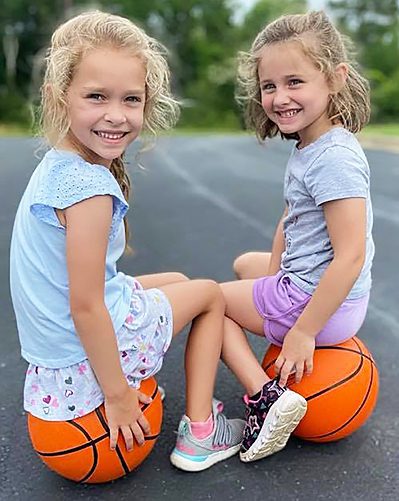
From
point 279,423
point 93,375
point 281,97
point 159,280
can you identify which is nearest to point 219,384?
point 159,280

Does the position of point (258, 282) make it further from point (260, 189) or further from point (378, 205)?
point (260, 189)

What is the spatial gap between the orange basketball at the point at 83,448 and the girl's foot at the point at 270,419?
1.44ft

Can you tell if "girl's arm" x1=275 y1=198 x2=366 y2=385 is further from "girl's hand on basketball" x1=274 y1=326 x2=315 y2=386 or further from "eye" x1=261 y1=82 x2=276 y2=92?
"eye" x1=261 y1=82 x2=276 y2=92

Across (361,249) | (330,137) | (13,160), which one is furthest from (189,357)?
(13,160)

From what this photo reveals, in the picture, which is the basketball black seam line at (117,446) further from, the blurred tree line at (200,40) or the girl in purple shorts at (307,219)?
the blurred tree line at (200,40)

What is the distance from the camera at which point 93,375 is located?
2637 mm

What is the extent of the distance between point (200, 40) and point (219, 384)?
53886 mm

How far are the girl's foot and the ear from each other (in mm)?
1205

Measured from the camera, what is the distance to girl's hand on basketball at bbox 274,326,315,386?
9.48ft

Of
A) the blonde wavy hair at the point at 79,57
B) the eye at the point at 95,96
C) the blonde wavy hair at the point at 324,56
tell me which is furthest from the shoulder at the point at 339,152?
the eye at the point at 95,96

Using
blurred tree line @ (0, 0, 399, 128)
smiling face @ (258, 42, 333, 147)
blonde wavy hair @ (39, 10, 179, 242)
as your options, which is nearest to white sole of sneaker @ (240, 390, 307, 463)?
smiling face @ (258, 42, 333, 147)

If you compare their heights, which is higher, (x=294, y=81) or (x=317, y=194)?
(x=294, y=81)

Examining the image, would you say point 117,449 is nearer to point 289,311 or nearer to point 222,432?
point 222,432

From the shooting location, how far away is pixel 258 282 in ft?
10.6
